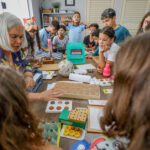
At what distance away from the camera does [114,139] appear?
0.54 metres

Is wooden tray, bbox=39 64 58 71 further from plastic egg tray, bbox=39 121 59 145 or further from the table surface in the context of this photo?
plastic egg tray, bbox=39 121 59 145

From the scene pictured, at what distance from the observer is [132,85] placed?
1.13ft

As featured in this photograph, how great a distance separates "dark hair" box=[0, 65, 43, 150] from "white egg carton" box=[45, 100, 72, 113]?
36cm

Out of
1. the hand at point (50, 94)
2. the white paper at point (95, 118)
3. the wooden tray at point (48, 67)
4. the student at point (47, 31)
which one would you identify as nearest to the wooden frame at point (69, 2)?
the student at point (47, 31)

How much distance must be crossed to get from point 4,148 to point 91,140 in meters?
0.43

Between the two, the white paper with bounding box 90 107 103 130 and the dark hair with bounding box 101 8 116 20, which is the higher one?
the dark hair with bounding box 101 8 116 20

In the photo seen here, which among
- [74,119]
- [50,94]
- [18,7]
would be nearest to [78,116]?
[74,119]

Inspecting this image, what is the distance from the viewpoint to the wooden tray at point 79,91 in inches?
37.6

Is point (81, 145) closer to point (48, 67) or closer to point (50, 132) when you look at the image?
point (50, 132)

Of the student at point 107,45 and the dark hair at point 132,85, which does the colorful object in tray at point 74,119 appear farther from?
the student at point 107,45

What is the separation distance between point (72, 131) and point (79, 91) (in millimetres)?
357

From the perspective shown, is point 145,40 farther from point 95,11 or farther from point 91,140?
point 95,11

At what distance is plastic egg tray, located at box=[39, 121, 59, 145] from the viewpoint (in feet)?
2.05

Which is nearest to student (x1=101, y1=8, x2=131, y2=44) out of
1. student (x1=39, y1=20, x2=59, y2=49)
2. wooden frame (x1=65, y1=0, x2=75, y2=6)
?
student (x1=39, y1=20, x2=59, y2=49)
